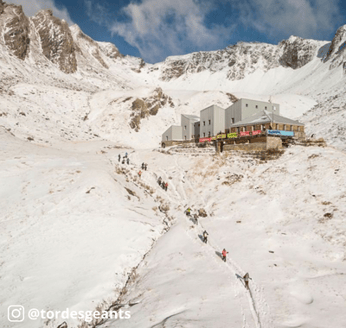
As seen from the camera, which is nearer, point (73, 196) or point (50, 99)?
point (73, 196)

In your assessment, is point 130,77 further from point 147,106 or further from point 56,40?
point 147,106

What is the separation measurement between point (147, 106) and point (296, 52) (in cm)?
13250

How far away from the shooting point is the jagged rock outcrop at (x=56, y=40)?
115062 millimetres

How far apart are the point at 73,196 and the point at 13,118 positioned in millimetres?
39510

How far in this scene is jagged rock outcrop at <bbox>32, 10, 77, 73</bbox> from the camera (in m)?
115

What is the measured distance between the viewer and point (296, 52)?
5812 inches

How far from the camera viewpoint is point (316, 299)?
11.3 metres

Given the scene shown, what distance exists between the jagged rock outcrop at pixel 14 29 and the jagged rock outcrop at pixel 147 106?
2575 inches

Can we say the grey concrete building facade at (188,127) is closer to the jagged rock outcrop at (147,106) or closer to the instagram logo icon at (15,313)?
the jagged rock outcrop at (147,106)

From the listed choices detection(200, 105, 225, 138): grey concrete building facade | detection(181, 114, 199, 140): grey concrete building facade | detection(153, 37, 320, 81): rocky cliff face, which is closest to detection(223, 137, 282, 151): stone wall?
detection(200, 105, 225, 138): grey concrete building facade

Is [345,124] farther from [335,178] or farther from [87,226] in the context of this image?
[87,226]

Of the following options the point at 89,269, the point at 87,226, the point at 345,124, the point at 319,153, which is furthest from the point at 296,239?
the point at 345,124

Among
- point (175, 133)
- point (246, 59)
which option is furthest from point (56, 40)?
point (246, 59)

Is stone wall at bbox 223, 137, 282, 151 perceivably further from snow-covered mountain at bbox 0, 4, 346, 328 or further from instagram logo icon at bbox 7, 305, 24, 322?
instagram logo icon at bbox 7, 305, 24, 322
